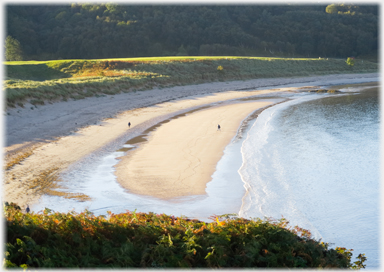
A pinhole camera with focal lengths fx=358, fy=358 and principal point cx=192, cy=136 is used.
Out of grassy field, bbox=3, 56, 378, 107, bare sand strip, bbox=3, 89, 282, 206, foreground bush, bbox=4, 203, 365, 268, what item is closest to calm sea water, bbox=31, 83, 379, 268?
bare sand strip, bbox=3, 89, 282, 206

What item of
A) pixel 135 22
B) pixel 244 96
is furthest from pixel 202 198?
pixel 135 22

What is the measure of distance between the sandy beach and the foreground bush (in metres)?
4.15

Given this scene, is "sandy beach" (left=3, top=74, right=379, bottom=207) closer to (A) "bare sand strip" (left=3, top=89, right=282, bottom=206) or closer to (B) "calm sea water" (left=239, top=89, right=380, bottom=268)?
(A) "bare sand strip" (left=3, top=89, right=282, bottom=206)

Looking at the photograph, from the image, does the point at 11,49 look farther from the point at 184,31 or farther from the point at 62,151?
the point at 62,151

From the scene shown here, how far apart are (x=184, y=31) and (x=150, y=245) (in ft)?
246

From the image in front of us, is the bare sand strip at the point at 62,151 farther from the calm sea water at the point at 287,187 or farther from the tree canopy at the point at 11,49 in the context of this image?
the tree canopy at the point at 11,49

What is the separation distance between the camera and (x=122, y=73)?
39.8m

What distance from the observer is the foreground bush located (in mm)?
4748

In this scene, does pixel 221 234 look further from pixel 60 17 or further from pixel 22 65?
pixel 60 17

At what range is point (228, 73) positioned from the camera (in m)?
47.2

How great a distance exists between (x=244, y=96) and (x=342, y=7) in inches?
3223

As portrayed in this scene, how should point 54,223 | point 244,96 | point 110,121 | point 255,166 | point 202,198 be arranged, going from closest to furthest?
1. point 54,223
2. point 202,198
3. point 255,166
4. point 110,121
5. point 244,96

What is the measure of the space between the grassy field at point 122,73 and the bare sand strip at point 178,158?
9808mm

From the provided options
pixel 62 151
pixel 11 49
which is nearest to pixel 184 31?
pixel 11 49
